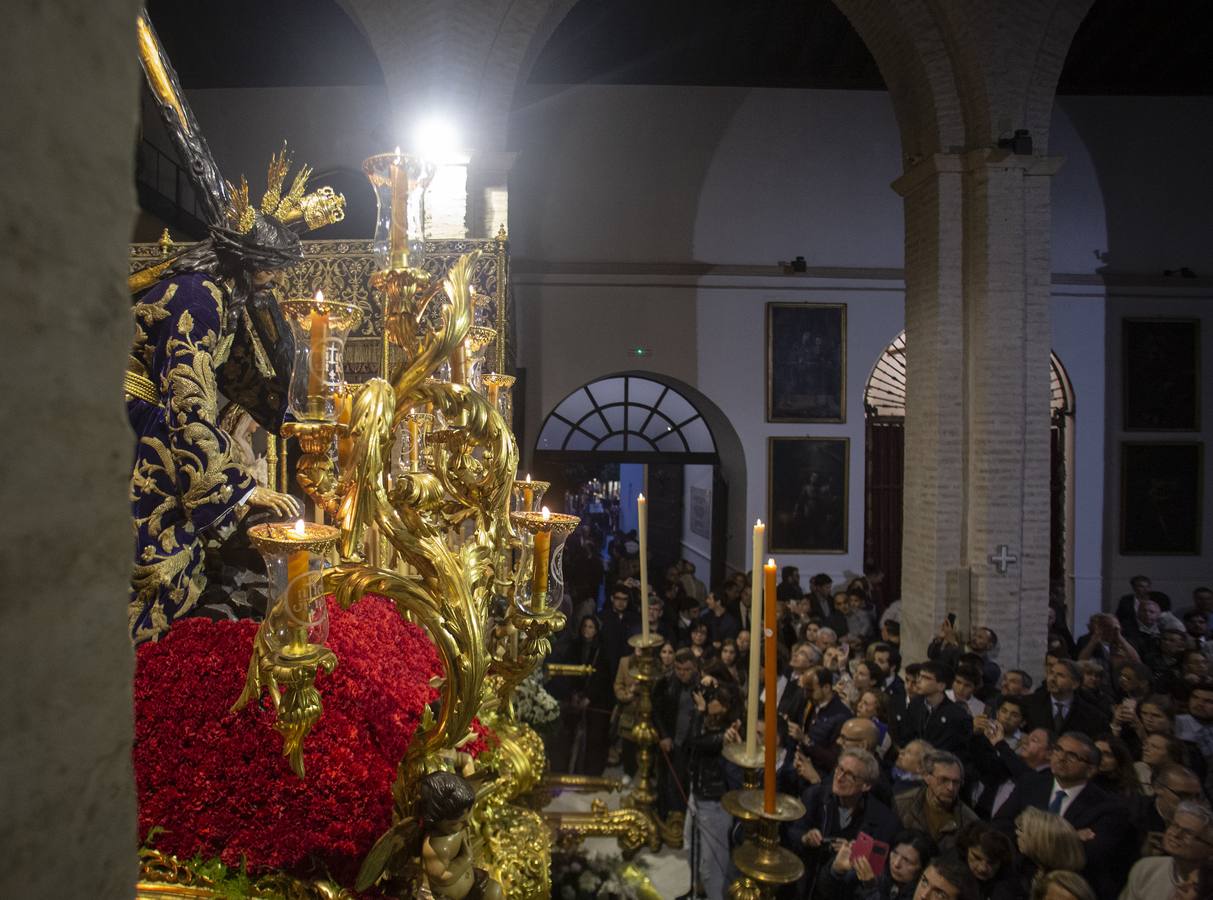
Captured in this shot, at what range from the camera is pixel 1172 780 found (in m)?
2.86

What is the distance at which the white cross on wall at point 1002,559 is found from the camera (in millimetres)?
6781

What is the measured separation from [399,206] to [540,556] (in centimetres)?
91

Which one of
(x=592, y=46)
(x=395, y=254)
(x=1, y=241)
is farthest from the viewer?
(x=592, y=46)

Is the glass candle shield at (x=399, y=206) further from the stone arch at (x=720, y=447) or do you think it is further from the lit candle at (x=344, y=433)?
the stone arch at (x=720, y=447)

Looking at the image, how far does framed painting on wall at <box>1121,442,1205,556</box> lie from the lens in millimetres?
10867

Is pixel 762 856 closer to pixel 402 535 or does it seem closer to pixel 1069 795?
pixel 402 535

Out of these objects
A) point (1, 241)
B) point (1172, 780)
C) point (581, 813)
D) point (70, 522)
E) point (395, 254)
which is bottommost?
point (581, 813)

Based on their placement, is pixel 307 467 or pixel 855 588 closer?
pixel 307 467

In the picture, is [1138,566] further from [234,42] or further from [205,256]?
[234,42]

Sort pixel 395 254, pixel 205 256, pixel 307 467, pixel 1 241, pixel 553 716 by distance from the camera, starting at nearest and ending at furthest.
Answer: pixel 1 241, pixel 307 467, pixel 395 254, pixel 205 256, pixel 553 716

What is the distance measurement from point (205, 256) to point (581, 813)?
310 cm

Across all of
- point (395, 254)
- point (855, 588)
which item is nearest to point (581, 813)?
point (395, 254)

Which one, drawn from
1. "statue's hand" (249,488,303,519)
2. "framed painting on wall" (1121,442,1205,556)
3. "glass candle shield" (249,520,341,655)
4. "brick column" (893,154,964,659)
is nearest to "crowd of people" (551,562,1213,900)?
"brick column" (893,154,964,659)

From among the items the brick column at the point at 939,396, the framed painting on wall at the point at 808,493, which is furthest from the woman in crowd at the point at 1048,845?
the framed painting on wall at the point at 808,493
